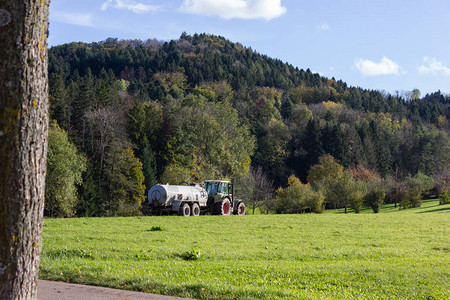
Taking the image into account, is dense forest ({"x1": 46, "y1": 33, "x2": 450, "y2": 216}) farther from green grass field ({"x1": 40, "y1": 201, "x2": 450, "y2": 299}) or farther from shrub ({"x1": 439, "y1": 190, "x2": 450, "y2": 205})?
green grass field ({"x1": 40, "y1": 201, "x2": 450, "y2": 299})

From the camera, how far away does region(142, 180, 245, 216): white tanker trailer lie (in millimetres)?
31828

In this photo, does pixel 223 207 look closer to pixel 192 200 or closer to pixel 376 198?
pixel 192 200

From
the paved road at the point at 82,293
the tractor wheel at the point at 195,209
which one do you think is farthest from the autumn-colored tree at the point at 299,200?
the paved road at the point at 82,293

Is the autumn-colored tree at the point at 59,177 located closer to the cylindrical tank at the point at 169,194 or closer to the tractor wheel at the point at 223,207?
the cylindrical tank at the point at 169,194

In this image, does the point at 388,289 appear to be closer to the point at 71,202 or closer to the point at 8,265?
the point at 8,265

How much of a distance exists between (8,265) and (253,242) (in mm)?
12741

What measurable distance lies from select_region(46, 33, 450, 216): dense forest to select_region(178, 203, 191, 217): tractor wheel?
20.0 meters

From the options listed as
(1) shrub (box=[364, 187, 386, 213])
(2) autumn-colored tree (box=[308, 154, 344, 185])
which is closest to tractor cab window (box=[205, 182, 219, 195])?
(1) shrub (box=[364, 187, 386, 213])

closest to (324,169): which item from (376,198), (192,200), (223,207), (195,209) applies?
(376,198)

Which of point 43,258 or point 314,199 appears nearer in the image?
point 43,258

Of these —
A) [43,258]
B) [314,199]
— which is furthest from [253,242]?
[314,199]

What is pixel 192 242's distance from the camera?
16.0 metres

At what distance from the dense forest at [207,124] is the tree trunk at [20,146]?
44.1m

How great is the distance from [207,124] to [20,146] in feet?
199
